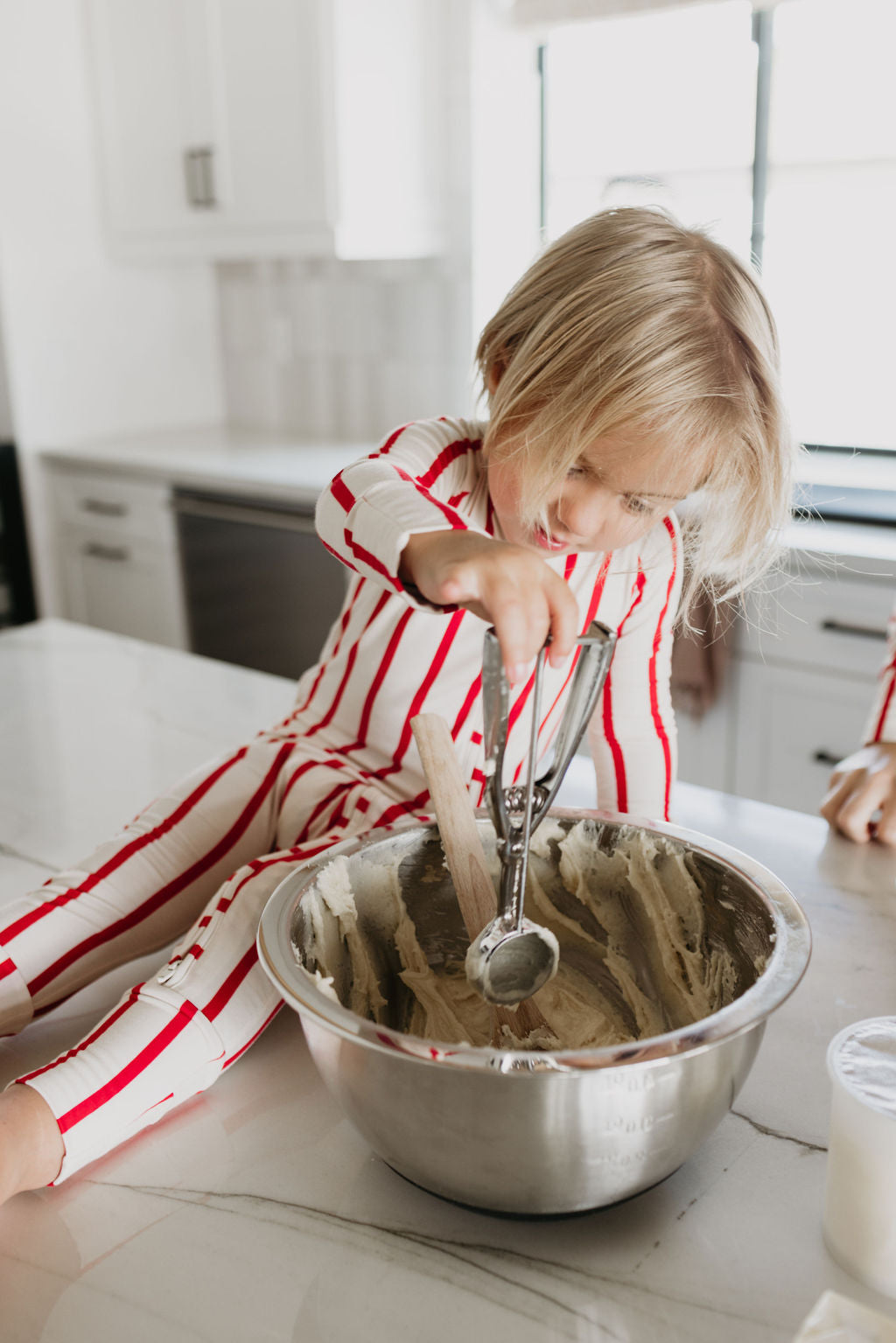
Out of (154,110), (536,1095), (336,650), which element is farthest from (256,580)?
(536,1095)

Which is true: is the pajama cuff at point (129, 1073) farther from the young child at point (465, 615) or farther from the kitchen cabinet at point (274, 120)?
the kitchen cabinet at point (274, 120)

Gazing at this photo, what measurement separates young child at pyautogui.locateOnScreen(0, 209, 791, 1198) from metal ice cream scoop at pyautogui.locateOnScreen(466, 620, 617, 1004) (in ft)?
0.05

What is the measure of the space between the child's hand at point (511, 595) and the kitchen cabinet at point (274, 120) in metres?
2.18

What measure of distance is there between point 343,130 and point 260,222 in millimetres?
348

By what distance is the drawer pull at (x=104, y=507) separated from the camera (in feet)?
9.86

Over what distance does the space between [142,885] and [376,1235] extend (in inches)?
15.7

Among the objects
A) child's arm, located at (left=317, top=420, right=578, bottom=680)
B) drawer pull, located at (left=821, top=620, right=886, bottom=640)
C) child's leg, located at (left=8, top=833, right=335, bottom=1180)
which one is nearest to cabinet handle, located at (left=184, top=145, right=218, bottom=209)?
drawer pull, located at (left=821, top=620, right=886, bottom=640)

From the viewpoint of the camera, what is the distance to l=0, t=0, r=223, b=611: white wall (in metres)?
2.90

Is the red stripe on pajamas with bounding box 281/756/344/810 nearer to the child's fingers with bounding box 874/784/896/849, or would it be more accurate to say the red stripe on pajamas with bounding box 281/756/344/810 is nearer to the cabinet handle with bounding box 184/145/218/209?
the child's fingers with bounding box 874/784/896/849

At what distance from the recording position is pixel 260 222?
2740mm

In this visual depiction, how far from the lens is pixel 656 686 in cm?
110

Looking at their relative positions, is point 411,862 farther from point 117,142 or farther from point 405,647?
point 117,142

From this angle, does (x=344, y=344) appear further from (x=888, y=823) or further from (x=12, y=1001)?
(x=12, y=1001)

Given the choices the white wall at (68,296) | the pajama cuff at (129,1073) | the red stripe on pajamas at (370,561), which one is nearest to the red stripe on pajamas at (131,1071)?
the pajama cuff at (129,1073)
